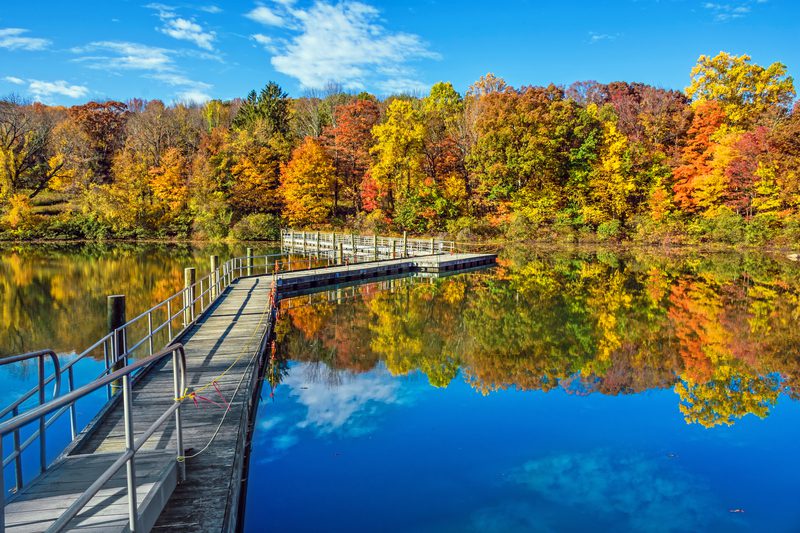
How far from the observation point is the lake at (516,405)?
7395 mm

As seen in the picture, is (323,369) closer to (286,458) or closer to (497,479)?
(286,458)

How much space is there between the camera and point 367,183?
2014 inches

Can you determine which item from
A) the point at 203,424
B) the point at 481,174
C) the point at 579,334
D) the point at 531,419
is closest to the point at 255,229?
the point at 481,174

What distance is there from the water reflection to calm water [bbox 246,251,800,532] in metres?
0.08

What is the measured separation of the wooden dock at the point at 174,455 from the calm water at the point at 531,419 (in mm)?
1047

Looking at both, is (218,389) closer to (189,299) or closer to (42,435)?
(42,435)

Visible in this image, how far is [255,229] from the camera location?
1945 inches

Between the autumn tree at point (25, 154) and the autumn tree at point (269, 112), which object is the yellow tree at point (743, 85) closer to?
the autumn tree at point (269, 112)

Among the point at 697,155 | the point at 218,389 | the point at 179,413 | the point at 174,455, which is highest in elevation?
the point at 697,155

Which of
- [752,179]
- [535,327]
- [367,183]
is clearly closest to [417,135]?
[367,183]

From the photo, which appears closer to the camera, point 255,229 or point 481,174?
point 481,174

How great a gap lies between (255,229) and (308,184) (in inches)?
244

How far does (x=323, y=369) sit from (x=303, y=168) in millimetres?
38523

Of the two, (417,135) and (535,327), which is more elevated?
(417,135)
